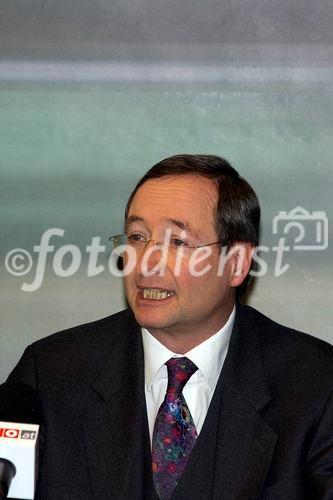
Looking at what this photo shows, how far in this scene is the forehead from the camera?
2.32 meters

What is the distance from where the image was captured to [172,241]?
2.32m

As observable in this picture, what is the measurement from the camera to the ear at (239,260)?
2.44 m

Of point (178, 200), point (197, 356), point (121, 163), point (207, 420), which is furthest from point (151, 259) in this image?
point (121, 163)

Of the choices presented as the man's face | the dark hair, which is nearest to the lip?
the man's face

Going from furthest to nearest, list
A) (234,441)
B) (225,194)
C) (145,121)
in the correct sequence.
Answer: (145,121), (225,194), (234,441)

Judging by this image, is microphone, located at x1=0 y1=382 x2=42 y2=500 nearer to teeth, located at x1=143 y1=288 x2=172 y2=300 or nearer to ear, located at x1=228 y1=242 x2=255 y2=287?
teeth, located at x1=143 y1=288 x2=172 y2=300


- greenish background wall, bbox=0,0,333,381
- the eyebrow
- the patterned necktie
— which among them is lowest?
the patterned necktie

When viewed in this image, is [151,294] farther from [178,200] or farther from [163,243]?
[178,200]

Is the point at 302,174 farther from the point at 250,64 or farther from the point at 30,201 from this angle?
the point at 30,201

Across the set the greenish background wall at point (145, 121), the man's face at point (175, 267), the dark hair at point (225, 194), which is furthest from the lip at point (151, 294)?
the greenish background wall at point (145, 121)

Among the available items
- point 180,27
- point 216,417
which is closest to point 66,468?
point 216,417

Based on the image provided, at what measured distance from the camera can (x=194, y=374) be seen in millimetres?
2348

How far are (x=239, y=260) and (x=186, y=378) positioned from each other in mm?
345

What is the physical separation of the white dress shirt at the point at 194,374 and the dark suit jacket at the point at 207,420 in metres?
0.03
